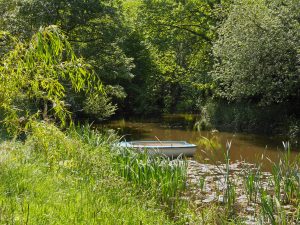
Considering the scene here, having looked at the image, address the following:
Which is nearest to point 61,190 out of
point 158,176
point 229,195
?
point 158,176

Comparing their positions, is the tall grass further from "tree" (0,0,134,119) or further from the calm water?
"tree" (0,0,134,119)

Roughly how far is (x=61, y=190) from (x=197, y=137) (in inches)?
571

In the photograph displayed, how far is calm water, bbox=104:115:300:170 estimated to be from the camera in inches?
564

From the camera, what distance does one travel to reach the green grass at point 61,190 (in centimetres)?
419

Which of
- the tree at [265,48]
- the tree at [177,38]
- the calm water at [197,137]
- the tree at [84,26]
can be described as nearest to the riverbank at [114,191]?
the calm water at [197,137]

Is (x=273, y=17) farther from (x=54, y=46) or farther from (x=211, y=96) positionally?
(x=54, y=46)

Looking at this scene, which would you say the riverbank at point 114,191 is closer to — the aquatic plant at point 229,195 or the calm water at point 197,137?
the aquatic plant at point 229,195

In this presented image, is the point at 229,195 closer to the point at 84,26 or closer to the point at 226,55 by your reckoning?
the point at 226,55

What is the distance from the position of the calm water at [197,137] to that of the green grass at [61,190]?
491 cm

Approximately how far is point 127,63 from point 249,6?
5795 mm

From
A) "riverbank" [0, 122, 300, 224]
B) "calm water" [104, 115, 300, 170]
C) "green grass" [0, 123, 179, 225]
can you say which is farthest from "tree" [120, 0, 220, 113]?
"green grass" [0, 123, 179, 225]

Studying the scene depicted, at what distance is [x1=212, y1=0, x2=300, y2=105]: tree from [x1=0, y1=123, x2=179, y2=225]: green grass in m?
11.7

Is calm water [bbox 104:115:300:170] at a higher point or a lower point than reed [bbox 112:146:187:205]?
lower

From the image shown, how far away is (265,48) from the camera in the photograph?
57.1 ft
